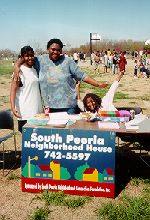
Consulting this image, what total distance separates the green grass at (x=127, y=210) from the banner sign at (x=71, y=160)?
28 cm

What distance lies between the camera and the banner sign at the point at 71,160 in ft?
15.6

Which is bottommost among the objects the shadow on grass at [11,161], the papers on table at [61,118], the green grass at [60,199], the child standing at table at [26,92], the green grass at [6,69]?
the green grass at [60,199]

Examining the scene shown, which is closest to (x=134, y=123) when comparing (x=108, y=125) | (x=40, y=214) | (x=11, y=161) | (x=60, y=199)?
(x=108, y=125)

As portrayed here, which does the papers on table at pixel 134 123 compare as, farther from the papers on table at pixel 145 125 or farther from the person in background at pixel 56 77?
the person in background at pixel 56 77

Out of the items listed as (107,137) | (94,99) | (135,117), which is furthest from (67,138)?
(135,117)

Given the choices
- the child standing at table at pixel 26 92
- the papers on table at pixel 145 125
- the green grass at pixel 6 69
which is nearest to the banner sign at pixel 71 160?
the papers on table at pixel 145 125

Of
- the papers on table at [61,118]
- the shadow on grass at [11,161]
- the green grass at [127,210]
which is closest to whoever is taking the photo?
the green grass at [127,210]

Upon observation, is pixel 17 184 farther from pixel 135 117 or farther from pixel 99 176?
pixel 135 117

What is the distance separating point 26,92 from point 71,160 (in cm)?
128

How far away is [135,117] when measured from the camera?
5.59 metres

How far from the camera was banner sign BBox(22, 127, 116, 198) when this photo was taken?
477 cm

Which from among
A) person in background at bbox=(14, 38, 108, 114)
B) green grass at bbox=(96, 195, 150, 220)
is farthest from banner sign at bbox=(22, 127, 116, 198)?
person in background at bbox=(14, 38, 108, 114)

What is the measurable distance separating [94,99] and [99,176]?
1223mm

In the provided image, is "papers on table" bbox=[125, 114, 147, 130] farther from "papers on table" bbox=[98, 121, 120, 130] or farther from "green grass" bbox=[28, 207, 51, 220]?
"green grass" bbox=[28, 207, 51, 220]
